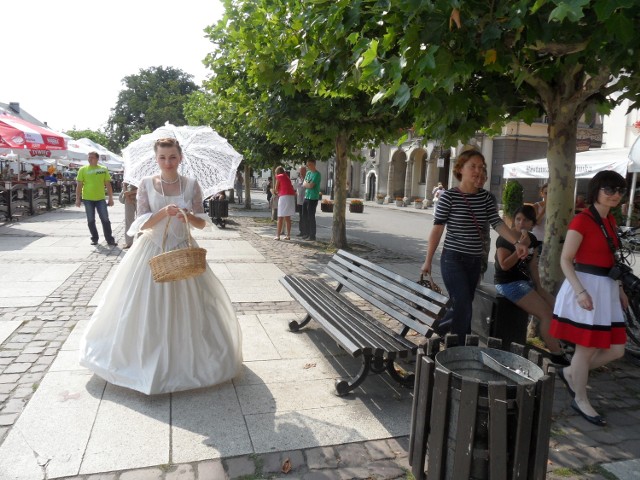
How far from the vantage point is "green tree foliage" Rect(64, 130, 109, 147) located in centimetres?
7125

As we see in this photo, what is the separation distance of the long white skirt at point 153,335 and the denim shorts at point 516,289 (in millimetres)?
2506

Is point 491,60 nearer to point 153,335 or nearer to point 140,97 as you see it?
point 153,335

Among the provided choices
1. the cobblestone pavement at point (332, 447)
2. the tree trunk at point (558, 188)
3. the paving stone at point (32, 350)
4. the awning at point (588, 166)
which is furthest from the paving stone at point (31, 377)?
the awning at point (588, 166)

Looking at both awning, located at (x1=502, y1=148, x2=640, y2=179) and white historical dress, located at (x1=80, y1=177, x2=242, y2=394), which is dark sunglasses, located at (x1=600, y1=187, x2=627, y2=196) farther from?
awning, located at (x1=502, y1=148, x2=640, y2=179)

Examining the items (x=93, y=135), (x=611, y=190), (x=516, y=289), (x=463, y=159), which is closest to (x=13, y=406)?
(x=463, y=159)

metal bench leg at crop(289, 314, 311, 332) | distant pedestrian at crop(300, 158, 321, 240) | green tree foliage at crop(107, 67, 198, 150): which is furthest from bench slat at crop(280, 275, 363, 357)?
green tree foliage at crop(107, 67, 198, 150)

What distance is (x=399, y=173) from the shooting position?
3988 cm

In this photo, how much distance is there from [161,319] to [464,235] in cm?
253

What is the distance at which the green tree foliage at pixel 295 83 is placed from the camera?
5.07 meters

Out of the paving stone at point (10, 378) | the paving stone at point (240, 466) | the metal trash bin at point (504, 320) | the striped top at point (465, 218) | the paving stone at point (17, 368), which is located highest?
the striped top at point (465, 218)

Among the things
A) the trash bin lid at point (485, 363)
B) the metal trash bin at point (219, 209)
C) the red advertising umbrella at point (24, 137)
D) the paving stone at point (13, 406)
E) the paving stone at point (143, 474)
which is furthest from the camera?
the metal trash bin at point (219, 209)

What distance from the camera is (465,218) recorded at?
14.2 feet

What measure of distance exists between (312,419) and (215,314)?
1132 millimetres

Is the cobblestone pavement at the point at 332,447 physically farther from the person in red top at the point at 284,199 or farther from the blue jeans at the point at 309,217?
the blue jeans at the point at 309,217
